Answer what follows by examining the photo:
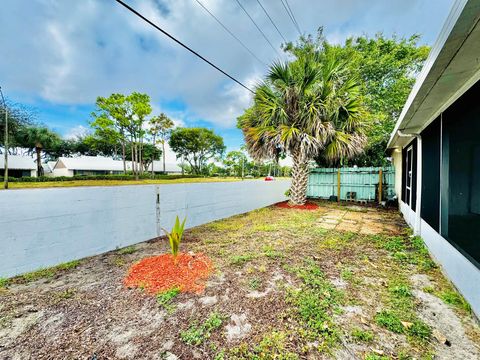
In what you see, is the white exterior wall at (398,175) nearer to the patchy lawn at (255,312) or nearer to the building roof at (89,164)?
the patchy lawn at (255,312)

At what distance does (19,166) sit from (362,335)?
3577cm

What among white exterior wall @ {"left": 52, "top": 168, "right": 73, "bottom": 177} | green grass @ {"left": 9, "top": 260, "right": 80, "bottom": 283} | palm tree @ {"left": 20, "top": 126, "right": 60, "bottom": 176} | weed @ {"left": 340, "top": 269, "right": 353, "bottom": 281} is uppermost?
palm tree @ {"left": 20, "top": 126, "right": 60, "bottom": 176}

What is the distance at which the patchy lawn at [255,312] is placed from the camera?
152 cm

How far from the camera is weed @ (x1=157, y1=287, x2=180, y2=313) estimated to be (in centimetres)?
204

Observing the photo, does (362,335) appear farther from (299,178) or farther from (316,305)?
(299,178)

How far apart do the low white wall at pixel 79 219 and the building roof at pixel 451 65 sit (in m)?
4.29

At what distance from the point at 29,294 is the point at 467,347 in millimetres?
4130

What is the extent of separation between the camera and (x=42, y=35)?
442 cm

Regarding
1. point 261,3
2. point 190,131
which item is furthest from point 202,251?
point 190,131

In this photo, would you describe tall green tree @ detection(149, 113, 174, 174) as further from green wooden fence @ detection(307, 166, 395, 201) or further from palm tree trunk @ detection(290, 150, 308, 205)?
palm tree trunk @ detection(290, 150, 308, 205)

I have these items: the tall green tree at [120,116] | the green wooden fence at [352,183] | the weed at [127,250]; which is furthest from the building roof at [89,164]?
the weed at [127,250]

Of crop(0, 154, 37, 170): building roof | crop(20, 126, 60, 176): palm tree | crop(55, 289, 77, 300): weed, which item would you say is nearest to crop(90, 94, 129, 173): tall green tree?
crop(20, 126, 60, 176): palm tree

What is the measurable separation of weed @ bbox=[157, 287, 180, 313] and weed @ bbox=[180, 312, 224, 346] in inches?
14.7

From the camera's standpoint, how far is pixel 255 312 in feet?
6.39
